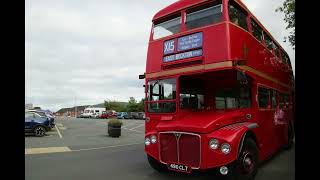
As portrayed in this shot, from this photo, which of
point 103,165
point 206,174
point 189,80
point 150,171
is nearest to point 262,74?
point 189,80

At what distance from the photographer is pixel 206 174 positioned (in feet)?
27.7

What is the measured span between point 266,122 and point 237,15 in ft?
10.5

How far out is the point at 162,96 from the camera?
8.55 metres

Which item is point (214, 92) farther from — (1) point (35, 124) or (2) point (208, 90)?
(1) point (35, 124)

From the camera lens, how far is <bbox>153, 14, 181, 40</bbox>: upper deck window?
888 centimetres

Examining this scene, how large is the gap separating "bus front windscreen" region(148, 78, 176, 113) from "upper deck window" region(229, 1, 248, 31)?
204 centimetres

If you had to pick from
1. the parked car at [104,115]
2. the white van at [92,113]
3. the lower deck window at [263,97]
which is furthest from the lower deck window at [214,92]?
the white van at [92,113]

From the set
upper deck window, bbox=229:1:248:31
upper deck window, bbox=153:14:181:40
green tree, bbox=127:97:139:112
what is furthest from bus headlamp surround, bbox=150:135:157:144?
green tree, bbox=127:97:139:112

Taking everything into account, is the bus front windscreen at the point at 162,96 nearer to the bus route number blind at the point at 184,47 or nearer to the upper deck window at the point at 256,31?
the bus route number blind at the point at 184,47

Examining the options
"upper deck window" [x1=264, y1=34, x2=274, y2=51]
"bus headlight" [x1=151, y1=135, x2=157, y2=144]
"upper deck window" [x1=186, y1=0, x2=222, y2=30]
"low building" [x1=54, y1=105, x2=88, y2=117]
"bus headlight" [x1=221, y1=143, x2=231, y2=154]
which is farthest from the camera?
"low building" [x1=54, y1=105, x2=88, y2=117]

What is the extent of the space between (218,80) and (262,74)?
4.58 ft

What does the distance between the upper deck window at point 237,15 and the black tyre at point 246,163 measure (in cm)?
283

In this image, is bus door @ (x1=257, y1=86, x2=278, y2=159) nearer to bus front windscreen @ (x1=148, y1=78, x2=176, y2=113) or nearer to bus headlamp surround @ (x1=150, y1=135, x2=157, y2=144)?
bus front windscreen @ (x1=148, y1=78, x2=176, y2=113)

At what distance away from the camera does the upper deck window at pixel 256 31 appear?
933 centimetres
